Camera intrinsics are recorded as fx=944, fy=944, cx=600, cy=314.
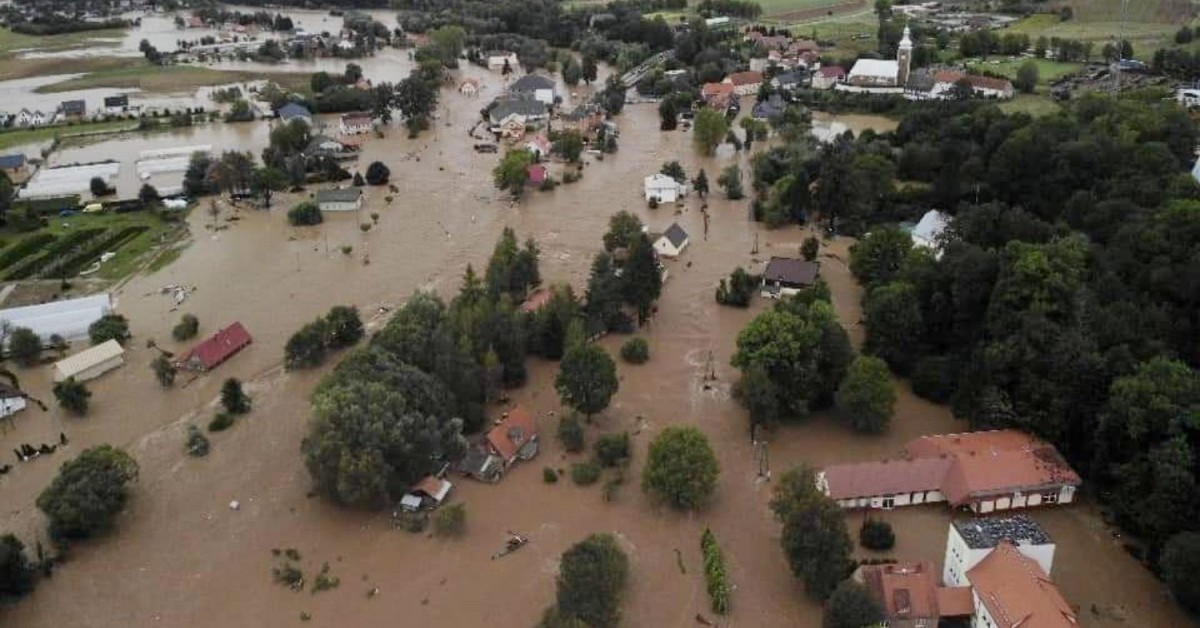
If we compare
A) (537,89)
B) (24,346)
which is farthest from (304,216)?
(537,89)

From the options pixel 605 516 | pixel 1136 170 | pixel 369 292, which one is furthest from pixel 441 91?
pixel 605 516

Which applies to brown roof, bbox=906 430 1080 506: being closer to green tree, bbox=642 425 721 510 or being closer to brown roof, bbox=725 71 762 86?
green tree, bbox=642 425 721 510

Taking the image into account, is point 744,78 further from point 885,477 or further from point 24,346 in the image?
point 24,346

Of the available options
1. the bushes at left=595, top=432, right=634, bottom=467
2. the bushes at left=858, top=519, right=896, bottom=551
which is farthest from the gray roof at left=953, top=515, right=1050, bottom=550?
the bushes at left=595, top=432, right=634, bottom=467

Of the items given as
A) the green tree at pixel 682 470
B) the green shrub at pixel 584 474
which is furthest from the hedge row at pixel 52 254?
the green tree at pixel 682 470

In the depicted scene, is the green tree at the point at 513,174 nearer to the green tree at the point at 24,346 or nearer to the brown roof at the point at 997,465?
the green tree at the point at 24,346

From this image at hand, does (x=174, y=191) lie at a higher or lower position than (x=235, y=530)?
higher

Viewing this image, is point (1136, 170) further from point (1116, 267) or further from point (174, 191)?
point (174, 191)
